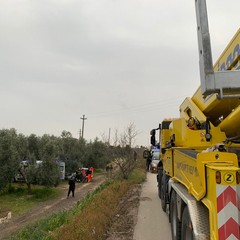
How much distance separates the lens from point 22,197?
81.7ft

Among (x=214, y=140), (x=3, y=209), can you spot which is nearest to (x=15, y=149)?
(x=3, y=209)

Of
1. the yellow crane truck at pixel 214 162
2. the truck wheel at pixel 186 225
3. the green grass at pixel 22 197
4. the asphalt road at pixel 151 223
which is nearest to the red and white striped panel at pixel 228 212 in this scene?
the yellow crane truck at pixel 214 162

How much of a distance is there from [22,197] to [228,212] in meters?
23.7

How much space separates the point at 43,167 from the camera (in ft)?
88.1

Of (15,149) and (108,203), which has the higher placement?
(15,149)

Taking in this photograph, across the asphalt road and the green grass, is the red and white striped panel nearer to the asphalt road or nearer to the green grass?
the asphalt road

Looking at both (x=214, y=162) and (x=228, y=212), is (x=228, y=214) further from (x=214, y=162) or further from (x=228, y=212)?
(x=214, y=162)

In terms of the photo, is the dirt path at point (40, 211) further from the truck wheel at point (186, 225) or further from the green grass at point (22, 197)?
the truck wheel at point (186, 225)

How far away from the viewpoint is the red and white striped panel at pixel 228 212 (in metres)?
3.33

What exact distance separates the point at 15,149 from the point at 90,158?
18.9 metres

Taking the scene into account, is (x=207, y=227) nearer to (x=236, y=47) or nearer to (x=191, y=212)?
(x=191, y=212)

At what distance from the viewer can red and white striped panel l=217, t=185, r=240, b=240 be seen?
10.9 ft

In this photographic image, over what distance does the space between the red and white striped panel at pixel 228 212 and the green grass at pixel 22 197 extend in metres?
18.1

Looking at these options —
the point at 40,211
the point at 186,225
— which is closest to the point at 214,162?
the point at 186,225
